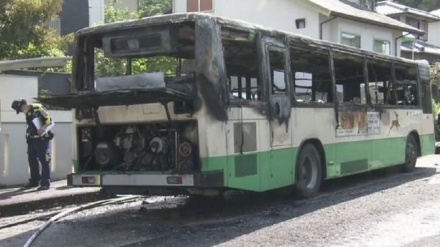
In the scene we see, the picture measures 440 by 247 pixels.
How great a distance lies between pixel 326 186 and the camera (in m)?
12.8

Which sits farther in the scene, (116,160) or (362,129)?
(362,129)

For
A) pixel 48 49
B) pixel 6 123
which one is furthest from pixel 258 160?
pixel 48 49

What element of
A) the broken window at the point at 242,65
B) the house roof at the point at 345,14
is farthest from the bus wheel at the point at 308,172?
the house roof at the point at 345,14

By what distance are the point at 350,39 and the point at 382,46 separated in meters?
3.31

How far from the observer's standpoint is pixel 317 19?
26.6m

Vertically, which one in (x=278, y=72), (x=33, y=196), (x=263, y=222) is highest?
(x=278, y=72)

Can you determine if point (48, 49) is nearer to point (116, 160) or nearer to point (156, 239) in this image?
point (116, 160)

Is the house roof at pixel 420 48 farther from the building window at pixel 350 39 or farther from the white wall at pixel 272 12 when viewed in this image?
the white wall at pixel 272 12

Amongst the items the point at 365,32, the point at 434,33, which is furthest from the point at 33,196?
the point at 434,33

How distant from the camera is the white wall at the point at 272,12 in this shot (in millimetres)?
26797

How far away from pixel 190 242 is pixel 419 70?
10038 millimetres

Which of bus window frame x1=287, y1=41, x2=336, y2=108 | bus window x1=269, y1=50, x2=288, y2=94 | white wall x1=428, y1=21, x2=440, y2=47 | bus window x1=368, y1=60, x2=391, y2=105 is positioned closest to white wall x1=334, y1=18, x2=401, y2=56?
bus window x1=368, y1=60, x2=391, y2=105

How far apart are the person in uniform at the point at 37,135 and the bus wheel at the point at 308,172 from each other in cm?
476

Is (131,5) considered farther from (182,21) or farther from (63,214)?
(182,21)
